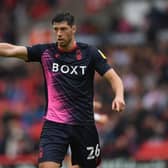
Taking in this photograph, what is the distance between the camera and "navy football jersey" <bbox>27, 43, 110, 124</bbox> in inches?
459

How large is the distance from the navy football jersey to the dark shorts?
0.31 ft

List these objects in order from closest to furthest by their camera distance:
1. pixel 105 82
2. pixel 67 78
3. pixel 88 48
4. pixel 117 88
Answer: pixel 117 88 → pixel 67 78 → pixel 88 48 → pixel 105 82

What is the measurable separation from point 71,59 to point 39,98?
26.8ft

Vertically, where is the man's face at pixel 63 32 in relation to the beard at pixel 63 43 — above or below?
above

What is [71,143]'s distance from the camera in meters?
11.7

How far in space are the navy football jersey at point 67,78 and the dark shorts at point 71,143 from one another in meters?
0.09

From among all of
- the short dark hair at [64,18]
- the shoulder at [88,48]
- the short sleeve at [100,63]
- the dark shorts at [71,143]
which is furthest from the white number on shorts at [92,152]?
the short dark hair at [64,18]

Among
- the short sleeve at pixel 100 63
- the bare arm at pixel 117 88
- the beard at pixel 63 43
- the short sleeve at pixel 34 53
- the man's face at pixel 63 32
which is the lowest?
the bare arm at pixel 117 88

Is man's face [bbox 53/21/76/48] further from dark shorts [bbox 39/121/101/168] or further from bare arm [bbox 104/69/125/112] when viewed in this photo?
dark shorts [bbox 39/121/101/168]

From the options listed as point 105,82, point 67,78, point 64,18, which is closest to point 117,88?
point 67,78

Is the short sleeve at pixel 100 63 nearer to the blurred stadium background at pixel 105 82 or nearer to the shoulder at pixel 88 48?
the shoulder at pixel 88 48

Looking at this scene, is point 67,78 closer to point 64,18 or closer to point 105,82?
point 64,18

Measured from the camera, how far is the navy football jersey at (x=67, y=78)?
11.7m

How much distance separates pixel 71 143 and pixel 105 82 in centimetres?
815
